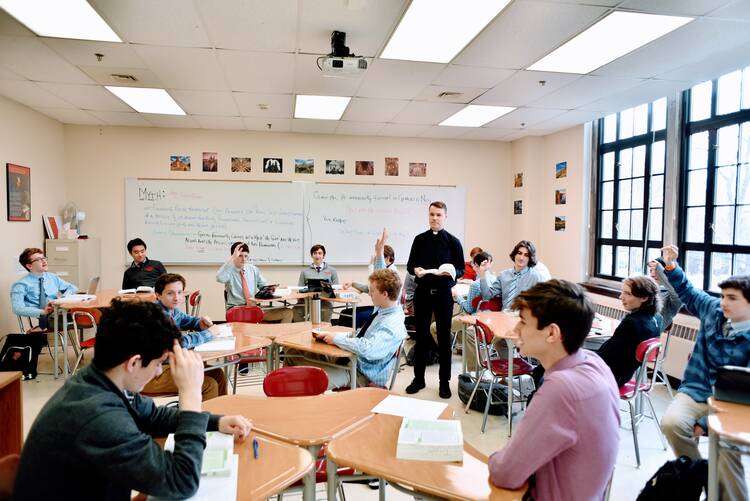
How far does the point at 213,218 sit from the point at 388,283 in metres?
4.72

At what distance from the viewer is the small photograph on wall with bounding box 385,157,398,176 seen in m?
7.30

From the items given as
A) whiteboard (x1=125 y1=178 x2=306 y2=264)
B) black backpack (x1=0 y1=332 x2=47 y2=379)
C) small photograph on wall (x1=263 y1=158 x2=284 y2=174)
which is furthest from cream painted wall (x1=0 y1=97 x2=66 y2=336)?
small photograph on wall (x1=263 y1=158 x2=284 y2=174)

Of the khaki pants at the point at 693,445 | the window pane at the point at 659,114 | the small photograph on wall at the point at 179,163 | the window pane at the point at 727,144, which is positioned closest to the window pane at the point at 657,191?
the window pane at the point at 659,114

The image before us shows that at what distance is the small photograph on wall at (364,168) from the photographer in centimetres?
722

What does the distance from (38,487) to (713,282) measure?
5381mm

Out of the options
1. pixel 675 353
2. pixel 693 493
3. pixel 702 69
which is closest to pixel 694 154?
pixel 702 69

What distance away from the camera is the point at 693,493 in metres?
1.79

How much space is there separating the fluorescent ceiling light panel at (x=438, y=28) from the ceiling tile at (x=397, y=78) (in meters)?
0.16

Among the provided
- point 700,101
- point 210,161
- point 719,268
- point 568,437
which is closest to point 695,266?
point 719,268

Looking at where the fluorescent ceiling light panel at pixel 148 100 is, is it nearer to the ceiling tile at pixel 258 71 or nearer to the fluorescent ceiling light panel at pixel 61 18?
the ceiling tile at pixel 258 71

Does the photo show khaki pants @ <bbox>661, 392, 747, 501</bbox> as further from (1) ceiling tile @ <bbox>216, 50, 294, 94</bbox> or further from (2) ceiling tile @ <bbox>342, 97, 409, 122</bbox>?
(2) ceiling tile @ <bbox>342, 97, 409, 122</bbox>

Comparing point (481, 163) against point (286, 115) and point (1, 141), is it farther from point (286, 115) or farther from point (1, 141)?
point (1, 141)

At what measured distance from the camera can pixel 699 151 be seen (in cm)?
469

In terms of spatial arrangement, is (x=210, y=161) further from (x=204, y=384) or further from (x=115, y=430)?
(x=115, y=430)
